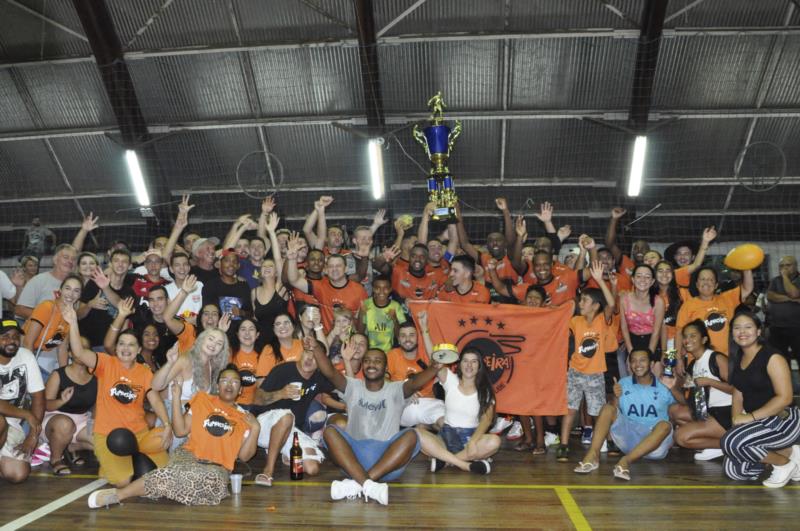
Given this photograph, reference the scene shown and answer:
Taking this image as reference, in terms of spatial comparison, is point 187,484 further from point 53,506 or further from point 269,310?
point 269,310

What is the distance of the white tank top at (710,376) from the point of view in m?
6.93

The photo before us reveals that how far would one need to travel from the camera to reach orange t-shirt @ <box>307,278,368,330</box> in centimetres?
810

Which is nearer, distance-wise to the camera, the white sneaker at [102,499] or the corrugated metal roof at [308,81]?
the white sneaker at [102,499]

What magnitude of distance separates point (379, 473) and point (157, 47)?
10251mm

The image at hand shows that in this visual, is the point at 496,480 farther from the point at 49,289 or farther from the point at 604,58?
the point at 604,58

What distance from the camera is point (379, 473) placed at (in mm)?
5953

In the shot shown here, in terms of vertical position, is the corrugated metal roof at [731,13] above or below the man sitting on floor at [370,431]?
above

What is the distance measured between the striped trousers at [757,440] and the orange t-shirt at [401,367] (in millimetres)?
2900

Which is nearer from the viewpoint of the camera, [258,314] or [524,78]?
[258,314]

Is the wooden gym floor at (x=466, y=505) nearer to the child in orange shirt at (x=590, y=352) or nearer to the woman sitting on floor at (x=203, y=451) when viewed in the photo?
the woman sitting on floor at (x=203, y=451)

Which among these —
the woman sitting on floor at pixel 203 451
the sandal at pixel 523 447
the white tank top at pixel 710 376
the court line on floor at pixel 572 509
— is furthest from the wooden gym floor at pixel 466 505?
the sandal at pixel 523 447

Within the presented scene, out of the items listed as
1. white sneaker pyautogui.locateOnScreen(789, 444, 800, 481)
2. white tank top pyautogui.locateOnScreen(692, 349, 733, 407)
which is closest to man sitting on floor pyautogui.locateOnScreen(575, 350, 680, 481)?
white tank top pyautogui.locateOnScreen(692, 349, 733, 407)

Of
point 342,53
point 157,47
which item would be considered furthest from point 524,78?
point 157,47

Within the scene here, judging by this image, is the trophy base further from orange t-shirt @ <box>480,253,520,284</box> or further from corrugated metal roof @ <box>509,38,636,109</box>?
corrugated metal roof @ <box>509,38,636,109</box>
